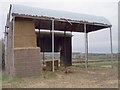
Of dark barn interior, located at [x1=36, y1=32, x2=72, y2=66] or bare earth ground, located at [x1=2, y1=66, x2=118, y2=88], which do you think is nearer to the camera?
bare earth ground, located at [x1=2, y1=66, x2=118, y2=88]

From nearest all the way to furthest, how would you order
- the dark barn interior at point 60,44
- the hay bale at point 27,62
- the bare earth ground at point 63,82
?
the bare earth ground at point 63,82 < the hay bale at point 27,62 < the dark barn interior at point 60,44

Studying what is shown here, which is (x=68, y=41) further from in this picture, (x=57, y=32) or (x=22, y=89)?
(x=22, y=89)

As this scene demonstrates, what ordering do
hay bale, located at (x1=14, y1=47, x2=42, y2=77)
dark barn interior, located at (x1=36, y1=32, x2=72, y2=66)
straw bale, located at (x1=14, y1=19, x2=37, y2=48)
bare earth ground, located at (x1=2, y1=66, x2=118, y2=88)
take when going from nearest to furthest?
bare earth ground, located at (x1=2, y1=66, x2=118, y2=88)
hay bale, located at (x1=14, y1=47, x2=42, y2=77)
straw bale, located at (x1=14, y1=19, x2=37, y2=48)
dark barn interior, located at (x1=36, y1=32, x2=72, y2=66)

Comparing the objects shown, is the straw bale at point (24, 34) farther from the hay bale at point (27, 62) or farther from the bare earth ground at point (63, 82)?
the bare earth ground at point (63, 82)

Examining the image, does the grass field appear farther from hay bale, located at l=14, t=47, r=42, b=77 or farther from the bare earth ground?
hay bale, located at l=14, t=47, r=42, b=77

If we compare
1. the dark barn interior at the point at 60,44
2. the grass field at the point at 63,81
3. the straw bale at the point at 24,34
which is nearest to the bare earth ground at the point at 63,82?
the grass field at the point at 63,81

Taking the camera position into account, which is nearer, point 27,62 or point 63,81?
point 63,81

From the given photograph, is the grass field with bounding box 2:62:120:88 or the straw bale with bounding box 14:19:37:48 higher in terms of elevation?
the straw bale with bounding box 14:19:37:48

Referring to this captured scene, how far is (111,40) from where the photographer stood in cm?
1900

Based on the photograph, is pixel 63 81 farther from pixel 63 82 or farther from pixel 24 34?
pixel 24 34

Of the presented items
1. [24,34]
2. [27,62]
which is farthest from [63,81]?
[24,34]

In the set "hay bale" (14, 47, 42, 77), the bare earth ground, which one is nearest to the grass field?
the bare earth ground

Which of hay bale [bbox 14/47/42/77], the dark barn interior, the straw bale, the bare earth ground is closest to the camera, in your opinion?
the bare earth ground

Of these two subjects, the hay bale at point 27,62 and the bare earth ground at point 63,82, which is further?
the hay bale at point 27,62
